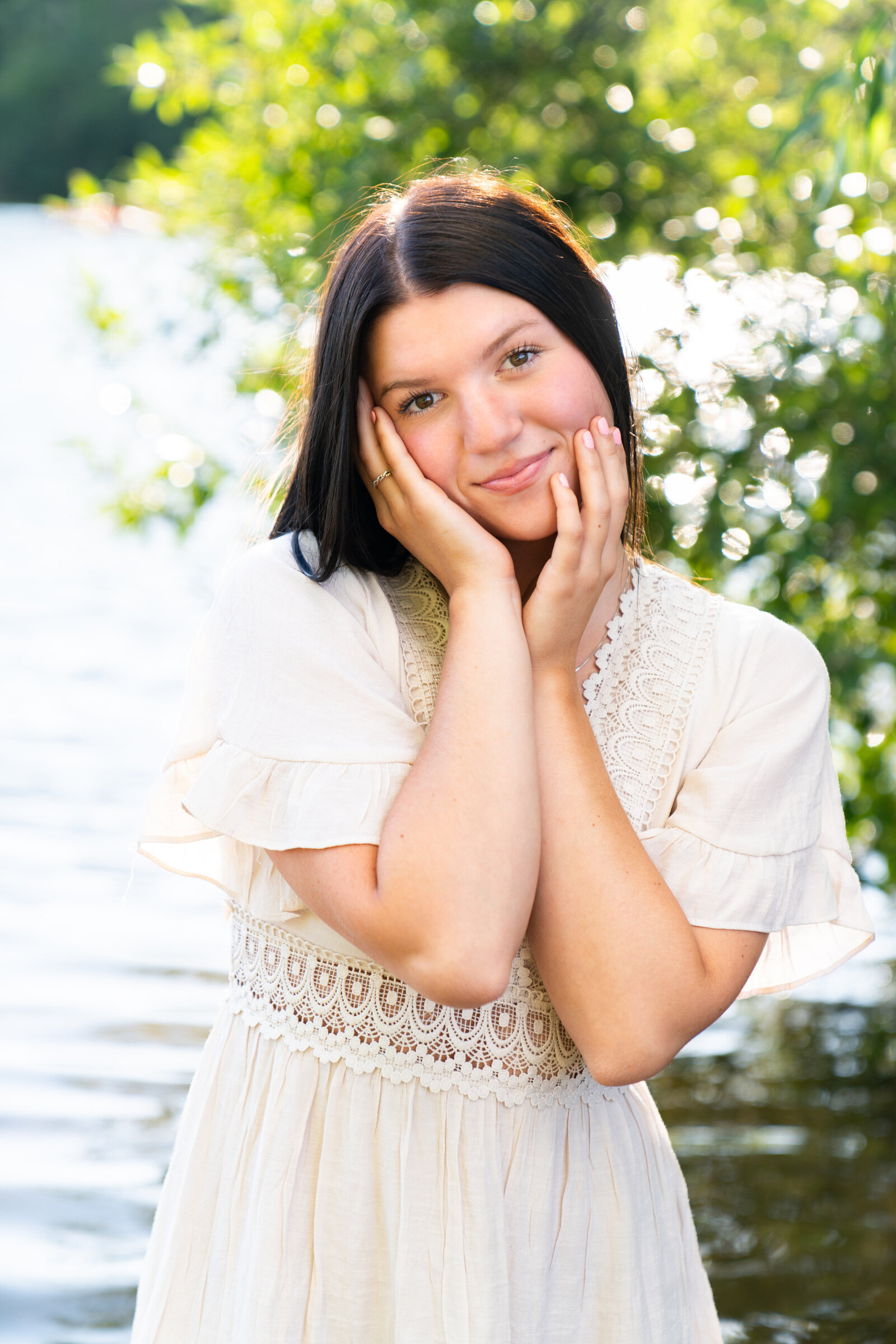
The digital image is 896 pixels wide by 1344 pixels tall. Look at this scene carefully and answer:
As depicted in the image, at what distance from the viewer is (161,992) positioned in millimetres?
4234

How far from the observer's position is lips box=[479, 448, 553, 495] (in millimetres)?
1344

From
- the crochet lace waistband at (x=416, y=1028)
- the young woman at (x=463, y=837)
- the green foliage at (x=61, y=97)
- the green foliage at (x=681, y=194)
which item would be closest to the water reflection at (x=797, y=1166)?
the green foliage at (x=681, y=194)

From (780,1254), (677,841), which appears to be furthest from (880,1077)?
(677,841)

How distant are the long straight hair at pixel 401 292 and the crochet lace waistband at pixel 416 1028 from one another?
403 millimetres

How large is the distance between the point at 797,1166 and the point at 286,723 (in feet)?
9.22

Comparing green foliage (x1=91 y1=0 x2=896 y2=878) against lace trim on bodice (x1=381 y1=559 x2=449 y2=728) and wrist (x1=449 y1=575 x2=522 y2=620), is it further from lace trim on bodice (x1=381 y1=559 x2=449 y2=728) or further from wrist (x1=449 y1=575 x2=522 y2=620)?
wrist (x1=449 y1=575 x2=522 y2=620)

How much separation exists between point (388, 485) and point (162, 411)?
2150mm

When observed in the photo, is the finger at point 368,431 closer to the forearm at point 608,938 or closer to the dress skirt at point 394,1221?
the forearm at point 608,938

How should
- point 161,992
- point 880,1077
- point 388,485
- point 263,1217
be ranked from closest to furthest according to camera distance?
point 263,1217 → point 388,485 → point 880,1077 → point 161,992

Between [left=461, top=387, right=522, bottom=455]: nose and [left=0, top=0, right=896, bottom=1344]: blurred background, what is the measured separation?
1132mm

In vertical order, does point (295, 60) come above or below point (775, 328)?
above

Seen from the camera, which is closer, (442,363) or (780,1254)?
(442,363)

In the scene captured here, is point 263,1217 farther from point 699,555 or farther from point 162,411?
point 162,411

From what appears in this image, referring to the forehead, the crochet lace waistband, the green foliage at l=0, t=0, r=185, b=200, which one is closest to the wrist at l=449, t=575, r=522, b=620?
the forehead
